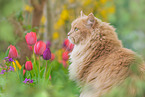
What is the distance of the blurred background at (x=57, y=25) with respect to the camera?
50.9 inches

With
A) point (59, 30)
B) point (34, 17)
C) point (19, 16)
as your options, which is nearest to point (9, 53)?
point (19, 16)

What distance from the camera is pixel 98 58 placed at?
2594mm

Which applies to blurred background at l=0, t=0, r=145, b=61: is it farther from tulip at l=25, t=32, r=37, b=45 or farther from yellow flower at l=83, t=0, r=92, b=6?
tulip at l=25, t=32, r=37, b=45

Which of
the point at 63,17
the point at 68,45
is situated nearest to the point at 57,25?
the point at 63,17

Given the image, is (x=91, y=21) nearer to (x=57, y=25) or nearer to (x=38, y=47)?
(x=38, y=47)

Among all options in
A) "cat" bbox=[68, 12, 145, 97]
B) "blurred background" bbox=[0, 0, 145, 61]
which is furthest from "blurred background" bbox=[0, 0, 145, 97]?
"cat" bbox=[68, 12, 145, 97]

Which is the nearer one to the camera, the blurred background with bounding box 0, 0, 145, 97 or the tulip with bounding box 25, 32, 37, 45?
the blurred background with bounding box 0, 0, 145, 97

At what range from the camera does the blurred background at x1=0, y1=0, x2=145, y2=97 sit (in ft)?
4.24

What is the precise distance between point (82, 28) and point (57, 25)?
664 cm

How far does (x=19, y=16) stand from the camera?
147 inches

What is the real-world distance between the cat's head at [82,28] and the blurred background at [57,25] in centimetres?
42

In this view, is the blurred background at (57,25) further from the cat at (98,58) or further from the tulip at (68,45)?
the tulip at (68,45)

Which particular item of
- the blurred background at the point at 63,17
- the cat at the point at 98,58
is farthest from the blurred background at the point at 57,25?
the cat at the point at 98,58

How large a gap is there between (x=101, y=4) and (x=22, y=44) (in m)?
5.62
